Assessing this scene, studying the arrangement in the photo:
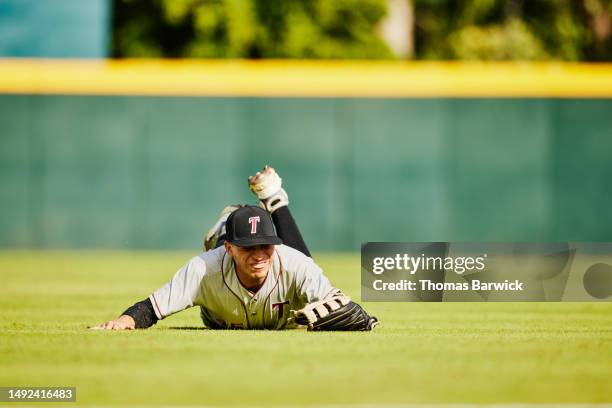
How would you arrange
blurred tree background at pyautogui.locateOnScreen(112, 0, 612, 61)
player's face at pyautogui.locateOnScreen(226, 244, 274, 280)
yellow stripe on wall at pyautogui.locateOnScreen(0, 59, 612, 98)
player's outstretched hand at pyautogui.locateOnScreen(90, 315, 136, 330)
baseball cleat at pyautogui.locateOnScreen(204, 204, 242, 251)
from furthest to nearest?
blurred tree background at pyautogui.locateOnScreen(112, 0, 612, 61) < yellow stripe on wall at pyautogui.locateOnScreen(0, 59, 612, 98) < baseball cleat at pyautogui.locateOnScreen(204, 204, 242, 251) < player's outstretched hand at pyautogui.locateOnScreen(90, 315, 136, 330) < player's face at pyautogui.locateOnScreen(226, 244, 274, 280)

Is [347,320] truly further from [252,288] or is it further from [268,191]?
[268,191]

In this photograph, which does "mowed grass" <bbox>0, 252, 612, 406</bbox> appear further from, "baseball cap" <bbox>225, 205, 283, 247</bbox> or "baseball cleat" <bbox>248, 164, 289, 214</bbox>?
"baseball cleat" <bbox>248, 164, 289, 214</bbox>

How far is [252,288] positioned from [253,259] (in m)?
0.31

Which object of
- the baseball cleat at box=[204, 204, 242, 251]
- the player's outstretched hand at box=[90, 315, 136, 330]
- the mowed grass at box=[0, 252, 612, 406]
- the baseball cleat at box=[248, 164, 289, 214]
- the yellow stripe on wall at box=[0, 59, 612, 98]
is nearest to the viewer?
the mowed grass at box=[0, 252, 612, 406]

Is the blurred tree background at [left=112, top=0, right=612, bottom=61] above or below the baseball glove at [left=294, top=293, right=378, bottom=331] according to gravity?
above

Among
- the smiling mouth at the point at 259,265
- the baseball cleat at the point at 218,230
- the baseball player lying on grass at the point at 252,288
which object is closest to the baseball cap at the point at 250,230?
the baseball player lying on grass at the point at 252,288

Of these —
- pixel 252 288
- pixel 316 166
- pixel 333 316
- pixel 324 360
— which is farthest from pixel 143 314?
pixel 316 166

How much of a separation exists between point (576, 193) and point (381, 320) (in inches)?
396

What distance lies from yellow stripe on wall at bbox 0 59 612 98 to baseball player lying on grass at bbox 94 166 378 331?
35.1ft

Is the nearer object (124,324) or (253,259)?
(253,259)

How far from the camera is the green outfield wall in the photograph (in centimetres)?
1783

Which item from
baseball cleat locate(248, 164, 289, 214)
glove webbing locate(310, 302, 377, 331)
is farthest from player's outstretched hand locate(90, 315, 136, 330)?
baseball cleat locate(248, 164, 289, 214)

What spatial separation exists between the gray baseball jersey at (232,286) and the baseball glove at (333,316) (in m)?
0.08

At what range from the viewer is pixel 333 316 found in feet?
23.5
